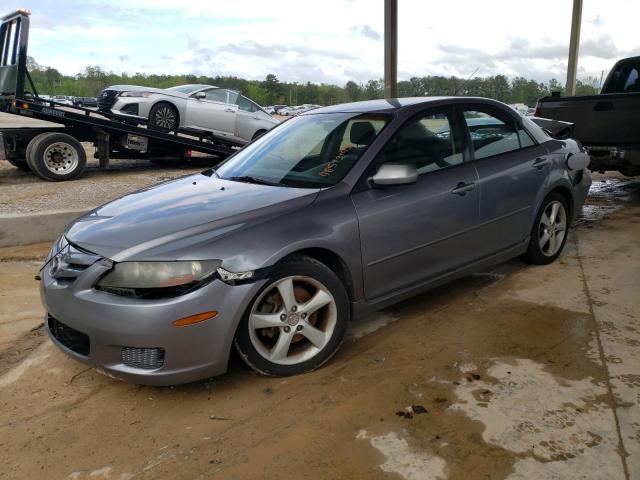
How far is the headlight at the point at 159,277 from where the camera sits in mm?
2756

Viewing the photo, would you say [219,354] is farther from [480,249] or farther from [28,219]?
[28,219]

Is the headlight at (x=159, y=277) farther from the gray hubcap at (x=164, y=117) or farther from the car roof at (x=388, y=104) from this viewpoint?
the gray hubcap at (x=164, y=117)

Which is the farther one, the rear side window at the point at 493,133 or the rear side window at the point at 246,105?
the rear side window at the point at 246,105

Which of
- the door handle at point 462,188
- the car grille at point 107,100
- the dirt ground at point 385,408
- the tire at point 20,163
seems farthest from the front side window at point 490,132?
the car grille at point 107,100

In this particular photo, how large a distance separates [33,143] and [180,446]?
26.8 ft

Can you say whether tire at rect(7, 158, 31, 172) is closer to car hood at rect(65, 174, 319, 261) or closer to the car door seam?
car hood at rect(65, 174, 319, 261)

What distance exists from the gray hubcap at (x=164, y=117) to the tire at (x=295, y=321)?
953cm

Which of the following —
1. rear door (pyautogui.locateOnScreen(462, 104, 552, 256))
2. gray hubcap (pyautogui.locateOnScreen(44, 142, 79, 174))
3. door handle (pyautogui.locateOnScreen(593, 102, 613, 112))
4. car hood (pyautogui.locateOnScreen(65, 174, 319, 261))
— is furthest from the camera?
gray hubcap (pyautogui.locateOnScreen(44, 142, 79, 174))

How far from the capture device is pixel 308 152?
3939 millimetres

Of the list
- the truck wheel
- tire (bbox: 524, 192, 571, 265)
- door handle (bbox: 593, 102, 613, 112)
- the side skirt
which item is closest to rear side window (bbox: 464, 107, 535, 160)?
tire (bbox: 524, 192, 571, 265)

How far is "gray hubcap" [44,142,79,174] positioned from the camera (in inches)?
367

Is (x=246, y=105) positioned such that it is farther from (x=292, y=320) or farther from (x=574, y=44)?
(x=292, y=320)

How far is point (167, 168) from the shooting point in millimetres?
11664

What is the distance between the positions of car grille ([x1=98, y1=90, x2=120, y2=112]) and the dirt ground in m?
8.57
